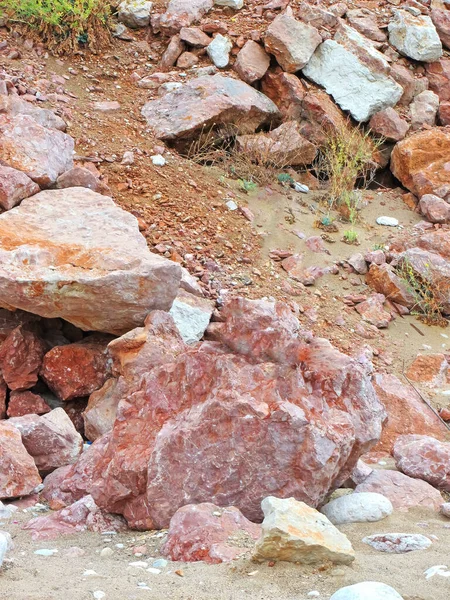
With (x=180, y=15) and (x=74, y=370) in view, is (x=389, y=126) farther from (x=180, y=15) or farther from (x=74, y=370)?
(x=74, y=370)

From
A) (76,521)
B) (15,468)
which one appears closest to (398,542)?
(76,521)

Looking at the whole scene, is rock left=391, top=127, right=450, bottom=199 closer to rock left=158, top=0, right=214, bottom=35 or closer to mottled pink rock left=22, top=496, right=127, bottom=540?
rock left=158, top=0, right=214, bottom=35

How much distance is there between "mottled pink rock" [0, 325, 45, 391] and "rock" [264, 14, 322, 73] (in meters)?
4.02

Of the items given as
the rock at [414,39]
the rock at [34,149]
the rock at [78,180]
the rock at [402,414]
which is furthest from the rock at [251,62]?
the rock at [402,414]

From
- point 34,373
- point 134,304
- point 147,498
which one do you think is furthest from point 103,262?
point 147,498

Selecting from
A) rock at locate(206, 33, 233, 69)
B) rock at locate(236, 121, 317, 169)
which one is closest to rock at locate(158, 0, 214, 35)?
rock at locate(206, 33, 233, 69)

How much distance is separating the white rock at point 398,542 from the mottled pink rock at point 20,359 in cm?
219

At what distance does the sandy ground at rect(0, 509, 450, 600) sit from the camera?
81.5 inches

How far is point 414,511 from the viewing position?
3113mm

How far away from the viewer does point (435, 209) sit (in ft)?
21.4

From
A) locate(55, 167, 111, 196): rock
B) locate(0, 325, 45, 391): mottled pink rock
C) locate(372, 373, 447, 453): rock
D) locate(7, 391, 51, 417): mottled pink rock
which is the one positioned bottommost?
locate(7, 391, 51, 417): mottled pink rock

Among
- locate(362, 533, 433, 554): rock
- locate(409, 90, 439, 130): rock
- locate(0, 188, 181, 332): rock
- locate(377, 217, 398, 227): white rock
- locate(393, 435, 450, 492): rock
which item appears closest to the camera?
locate(362, 533, 433, 554): rock

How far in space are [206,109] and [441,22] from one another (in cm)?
321

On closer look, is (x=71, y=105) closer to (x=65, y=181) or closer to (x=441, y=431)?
(x=65, y=181)
